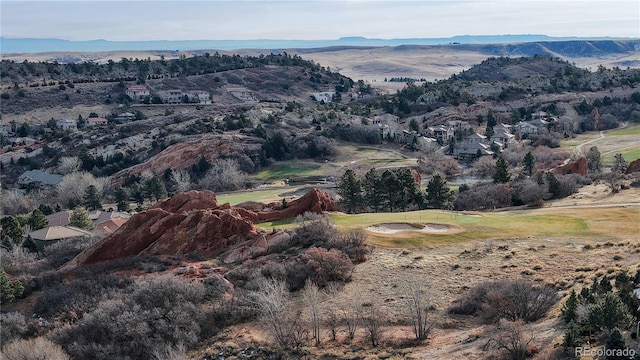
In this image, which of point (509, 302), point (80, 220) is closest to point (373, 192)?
point (80, 220)

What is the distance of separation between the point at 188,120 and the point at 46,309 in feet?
283

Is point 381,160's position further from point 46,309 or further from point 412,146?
point 46,309

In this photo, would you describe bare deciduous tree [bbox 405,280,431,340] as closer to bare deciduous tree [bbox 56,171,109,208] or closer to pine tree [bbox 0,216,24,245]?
pine tree [bbox 0,216,24,245]

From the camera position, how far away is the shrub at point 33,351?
80.4ft

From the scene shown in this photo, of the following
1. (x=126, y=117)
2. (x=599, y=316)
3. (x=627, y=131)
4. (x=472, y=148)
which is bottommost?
(x=472, y=148)

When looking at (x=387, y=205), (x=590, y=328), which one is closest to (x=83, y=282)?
(x=590, y=328)

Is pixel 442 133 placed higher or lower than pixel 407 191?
lower

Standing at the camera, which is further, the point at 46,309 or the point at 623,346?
the point at 46,309

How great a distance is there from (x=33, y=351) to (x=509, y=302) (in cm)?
2137

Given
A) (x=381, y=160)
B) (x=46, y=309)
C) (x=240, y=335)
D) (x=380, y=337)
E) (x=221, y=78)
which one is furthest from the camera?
(x=221, y=78)

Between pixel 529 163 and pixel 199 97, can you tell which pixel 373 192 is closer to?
pixel 529 163

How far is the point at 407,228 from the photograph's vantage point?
1609 inches

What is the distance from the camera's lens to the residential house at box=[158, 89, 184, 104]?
487ft

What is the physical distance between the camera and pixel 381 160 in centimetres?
9144
